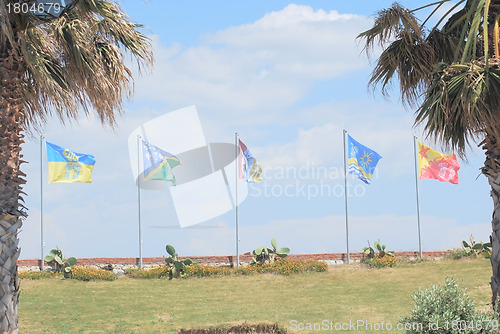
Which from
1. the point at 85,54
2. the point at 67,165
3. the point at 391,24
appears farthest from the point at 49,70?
the point at 67,165

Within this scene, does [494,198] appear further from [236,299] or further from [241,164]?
[241,164]

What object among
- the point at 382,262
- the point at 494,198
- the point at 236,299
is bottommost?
the point at 236,299

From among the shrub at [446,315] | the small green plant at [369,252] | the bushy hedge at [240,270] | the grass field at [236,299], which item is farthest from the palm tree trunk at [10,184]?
the small green plant at [369,252]

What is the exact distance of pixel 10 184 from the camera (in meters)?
9.82

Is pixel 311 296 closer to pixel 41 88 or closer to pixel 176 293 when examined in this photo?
pixel 176 293

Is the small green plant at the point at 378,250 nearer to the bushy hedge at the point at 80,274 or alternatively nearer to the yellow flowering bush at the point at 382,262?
the yellow flowering bush at the point at 382,262

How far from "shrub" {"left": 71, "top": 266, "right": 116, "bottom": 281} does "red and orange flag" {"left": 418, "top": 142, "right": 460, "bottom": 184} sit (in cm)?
1392

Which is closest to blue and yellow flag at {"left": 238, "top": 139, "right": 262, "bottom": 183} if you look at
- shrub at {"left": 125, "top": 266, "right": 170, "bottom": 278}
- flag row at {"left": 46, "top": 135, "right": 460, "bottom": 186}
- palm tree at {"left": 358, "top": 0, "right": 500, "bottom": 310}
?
flag row at {"left": 46, "top": 135, "right": 460, "bottom": 186}

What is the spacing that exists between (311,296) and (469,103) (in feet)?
37.2

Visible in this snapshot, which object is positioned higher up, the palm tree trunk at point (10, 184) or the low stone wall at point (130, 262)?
the palm tree trunk at point (10, 184)

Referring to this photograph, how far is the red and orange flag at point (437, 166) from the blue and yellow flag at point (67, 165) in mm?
14311

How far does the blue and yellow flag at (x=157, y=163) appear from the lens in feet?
78.8

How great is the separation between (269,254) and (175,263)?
408 centimetres

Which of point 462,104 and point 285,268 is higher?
point 462,104
